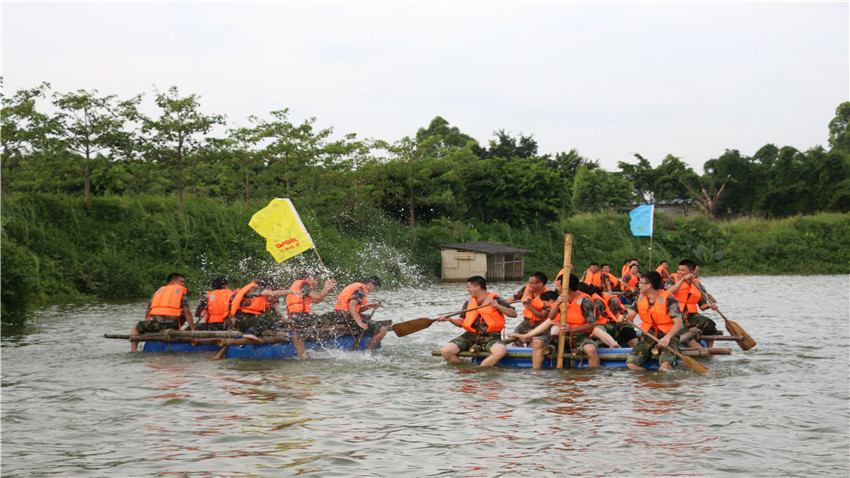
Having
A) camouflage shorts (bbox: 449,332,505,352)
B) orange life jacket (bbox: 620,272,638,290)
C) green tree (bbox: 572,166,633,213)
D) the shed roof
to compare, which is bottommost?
camouflage shorts (bbox: 449,332,505,352)

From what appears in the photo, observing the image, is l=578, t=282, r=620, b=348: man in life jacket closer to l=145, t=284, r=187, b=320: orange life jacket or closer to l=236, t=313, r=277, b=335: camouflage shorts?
l=236, t=313, r=277, b=335: camouflage shorts

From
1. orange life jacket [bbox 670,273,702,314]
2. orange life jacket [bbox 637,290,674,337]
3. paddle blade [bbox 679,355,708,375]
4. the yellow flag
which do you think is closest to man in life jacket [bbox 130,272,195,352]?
the yellow flag

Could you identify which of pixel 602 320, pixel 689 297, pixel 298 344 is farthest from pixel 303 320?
pixel 689 297

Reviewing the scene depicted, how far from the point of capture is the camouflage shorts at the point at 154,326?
510 inches

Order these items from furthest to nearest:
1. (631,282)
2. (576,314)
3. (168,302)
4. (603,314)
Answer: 1. (631,282)
2. (168,302)
3. (603,314)
4. (576,314)

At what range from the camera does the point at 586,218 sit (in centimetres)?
4572

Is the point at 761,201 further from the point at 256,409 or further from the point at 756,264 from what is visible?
the point at 256,409

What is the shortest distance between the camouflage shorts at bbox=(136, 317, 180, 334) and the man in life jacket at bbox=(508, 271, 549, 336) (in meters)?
5.71

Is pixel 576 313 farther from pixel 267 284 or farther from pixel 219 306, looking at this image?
pixel 219 306

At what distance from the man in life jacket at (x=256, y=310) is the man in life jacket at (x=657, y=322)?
539cm

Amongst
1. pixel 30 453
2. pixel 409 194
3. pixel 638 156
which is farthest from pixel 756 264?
pixel 30 453

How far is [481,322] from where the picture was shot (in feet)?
37.6

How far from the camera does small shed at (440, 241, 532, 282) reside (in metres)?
36.2

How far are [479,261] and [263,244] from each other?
10273 mm
